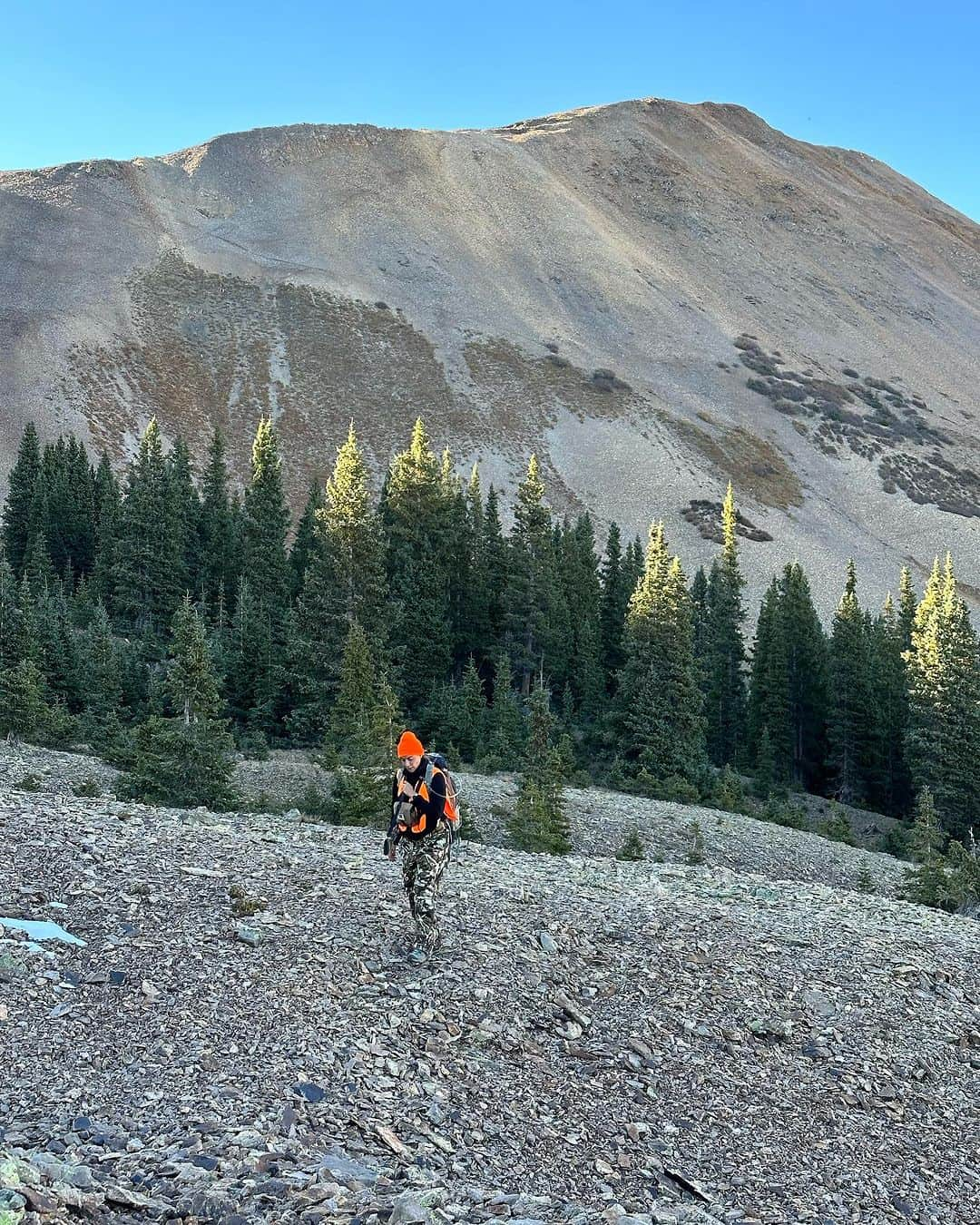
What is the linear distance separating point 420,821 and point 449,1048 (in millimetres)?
2365

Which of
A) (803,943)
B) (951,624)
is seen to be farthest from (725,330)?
(803,943)

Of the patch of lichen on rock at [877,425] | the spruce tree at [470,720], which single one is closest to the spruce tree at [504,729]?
the spruce tree at [470,720]

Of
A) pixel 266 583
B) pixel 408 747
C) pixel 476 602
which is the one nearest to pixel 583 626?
pixel 476 602

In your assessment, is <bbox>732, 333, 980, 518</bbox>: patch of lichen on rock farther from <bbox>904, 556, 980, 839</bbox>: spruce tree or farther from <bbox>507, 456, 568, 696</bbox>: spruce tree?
<bbox>507, 456, 568, 696</bbox>: spruce tree

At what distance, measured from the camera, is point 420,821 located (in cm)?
1072

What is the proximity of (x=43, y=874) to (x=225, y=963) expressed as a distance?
10.5 ft

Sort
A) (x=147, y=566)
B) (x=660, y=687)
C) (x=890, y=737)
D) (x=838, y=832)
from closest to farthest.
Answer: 1. (x=838, y=832)
2. (x=660, y=687)
3. (x=890, y=737)
4. (x=147, y=566)

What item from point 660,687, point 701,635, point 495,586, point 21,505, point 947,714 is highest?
point 21,505

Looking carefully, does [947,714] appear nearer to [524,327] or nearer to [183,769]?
[183,769]

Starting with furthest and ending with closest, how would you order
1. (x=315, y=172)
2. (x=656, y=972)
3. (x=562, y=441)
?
(x=315, y=172) → (x=562, y=441) → (x=656, y=972)

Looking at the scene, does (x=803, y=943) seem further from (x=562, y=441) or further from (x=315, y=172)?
(x=315, y=172)

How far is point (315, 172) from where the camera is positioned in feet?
577

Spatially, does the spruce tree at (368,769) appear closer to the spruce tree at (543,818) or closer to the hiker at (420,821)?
the spruce tree at (543,818)

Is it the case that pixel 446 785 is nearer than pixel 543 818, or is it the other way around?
pixel 446 785
